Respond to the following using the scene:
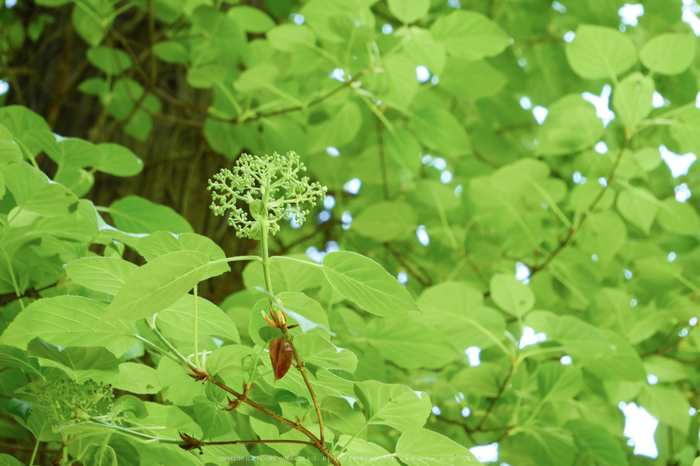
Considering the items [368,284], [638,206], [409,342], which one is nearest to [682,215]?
[638,206]

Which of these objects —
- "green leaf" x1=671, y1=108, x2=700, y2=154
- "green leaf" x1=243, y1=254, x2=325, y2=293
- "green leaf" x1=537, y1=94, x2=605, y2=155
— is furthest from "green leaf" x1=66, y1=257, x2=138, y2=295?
"green leaf" x1=671, y1=108, x2=700, y2=154

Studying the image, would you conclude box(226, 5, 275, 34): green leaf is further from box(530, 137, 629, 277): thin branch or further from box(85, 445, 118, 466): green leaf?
box(85, 445, 118, 466): green leaf

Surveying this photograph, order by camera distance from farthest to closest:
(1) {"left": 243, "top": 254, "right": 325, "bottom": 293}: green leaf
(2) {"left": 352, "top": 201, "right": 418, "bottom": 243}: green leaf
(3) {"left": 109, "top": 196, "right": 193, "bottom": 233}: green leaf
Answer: (2) {"left": 352, "top": 201, "right": 418, "bottom": 243}: green leaf
(3) {"left": 109, "top": 196, "right": 193, "bottom": 233}: green leaf
(1) {"left": 243, "top": 254, "right": 325, "bottom": 293}: green leaf

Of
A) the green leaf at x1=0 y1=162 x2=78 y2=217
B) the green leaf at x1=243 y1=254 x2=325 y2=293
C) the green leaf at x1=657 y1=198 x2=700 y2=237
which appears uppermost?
the green leaf at x1=657 y1=198 x2=700 y2=237

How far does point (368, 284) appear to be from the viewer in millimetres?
500

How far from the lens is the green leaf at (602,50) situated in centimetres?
122

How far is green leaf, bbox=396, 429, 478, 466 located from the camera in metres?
0.53

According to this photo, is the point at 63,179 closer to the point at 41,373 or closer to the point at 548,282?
the point at 41,373

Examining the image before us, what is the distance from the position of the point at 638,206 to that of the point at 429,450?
A: 1.08 m

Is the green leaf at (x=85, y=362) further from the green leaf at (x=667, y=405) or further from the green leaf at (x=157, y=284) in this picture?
the green leaf at (x=667, y=405)

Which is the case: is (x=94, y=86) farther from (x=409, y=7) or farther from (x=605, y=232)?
(x=605, y=232)

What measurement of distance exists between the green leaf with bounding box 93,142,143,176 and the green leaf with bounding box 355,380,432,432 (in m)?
0.68

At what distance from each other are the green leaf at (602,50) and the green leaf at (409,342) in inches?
33.5

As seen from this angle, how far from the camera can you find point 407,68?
3.51 ft
